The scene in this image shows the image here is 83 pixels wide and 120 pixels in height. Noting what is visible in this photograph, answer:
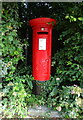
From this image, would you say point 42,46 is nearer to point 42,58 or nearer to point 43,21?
point 42,58

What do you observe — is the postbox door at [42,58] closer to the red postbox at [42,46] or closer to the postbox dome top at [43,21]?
the red postbox at [42,46]

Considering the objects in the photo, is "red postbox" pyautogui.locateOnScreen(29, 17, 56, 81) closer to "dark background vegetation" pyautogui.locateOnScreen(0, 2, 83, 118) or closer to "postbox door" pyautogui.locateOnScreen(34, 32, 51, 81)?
"postbox door" pyautogui.locateOnScreen(34, 32, 51, 81)

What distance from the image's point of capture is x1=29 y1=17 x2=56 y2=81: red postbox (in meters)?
2.02

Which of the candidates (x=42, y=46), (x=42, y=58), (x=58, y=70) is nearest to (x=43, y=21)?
(x=42, y=46)

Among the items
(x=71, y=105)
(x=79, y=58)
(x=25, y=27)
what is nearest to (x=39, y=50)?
(x=79, y=58)

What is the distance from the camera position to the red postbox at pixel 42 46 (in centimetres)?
202

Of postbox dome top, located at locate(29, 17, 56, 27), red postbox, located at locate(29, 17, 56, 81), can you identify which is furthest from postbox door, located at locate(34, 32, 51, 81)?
postbox dome top, located at locate(29, 17, 56, 27)

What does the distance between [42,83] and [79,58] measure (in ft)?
3.19

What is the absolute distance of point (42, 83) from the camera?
2.38 meters

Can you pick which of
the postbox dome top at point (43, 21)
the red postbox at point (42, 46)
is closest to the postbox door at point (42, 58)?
the red postbox at point (42, 46)

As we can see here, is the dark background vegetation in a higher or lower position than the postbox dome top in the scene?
lower

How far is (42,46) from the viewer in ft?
6.86

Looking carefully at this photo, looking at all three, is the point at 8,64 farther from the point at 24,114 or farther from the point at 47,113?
the point at 47,113

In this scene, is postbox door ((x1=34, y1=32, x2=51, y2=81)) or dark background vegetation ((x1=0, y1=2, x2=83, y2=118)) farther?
postbox door ((x1=34, y1=32, x2=51, y2=81))
